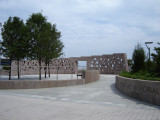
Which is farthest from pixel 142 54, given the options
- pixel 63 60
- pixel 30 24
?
pixel 63 60

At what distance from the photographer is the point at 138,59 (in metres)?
13.4

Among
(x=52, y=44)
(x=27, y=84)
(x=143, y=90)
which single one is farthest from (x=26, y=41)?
(x=143, y=90)

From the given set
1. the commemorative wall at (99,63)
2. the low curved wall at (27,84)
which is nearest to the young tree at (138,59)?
the low curved wall at (27,84)

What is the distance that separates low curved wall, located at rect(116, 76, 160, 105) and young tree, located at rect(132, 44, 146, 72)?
11.3ft

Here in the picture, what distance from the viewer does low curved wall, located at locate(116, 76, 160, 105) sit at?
758 centimetres

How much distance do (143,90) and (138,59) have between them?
542 centimetres

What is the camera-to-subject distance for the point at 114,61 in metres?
29.5

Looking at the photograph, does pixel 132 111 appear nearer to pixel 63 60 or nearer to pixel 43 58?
pixel 43 58

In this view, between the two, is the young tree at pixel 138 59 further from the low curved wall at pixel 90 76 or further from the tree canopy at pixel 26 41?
the tree canopy at pixel 26 41

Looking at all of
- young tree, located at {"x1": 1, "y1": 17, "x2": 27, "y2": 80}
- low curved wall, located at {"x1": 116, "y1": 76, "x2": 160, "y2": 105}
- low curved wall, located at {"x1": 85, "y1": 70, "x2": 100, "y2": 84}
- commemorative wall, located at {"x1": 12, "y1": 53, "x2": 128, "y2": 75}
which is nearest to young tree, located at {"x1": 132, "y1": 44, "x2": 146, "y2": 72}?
low curved wall, located at {"x1": 116, "y1": 76, "x2": 160, "y2": 105}

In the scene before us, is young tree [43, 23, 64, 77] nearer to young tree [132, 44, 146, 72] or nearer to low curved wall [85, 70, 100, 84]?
low curved wall [85, 70, 100, 84]

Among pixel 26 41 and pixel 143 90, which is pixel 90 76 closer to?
pixel 26 41

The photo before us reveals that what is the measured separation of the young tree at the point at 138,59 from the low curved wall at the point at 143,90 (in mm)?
3446

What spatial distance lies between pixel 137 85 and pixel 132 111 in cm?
264
